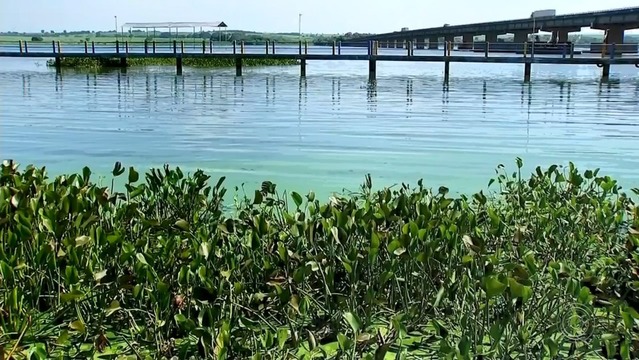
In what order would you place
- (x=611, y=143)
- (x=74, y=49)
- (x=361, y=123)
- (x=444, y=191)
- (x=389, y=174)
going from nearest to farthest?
(x=444, y=191)
(x=389, y=174)
(x=611, y=143)
(x=361, y=123)
(x=74, y=49)

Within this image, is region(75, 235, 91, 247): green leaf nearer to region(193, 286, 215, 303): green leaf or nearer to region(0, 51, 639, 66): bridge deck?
region(193, 286, 215, 303): green leaf

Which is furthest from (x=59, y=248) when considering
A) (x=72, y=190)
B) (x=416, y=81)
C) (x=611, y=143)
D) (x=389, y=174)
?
(x=416, y=81)

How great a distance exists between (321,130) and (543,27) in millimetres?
53043

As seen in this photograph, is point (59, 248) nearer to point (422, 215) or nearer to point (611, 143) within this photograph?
point (422, 215)

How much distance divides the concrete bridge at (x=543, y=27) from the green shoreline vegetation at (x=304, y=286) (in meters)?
35.7

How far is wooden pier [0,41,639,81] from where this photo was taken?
31.5 meters

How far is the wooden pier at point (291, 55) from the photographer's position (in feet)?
104

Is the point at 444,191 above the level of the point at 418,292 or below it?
above

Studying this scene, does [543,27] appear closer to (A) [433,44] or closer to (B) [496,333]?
(A) [433,44]

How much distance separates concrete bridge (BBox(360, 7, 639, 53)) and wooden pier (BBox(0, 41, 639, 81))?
670 cm

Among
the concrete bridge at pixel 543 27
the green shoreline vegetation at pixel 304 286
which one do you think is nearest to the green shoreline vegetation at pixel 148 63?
the concrete bridge at pixel 543 27

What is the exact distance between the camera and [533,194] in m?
5.83

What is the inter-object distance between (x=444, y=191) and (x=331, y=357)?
6.80 ft

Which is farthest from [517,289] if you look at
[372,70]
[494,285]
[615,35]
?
[615,35]
